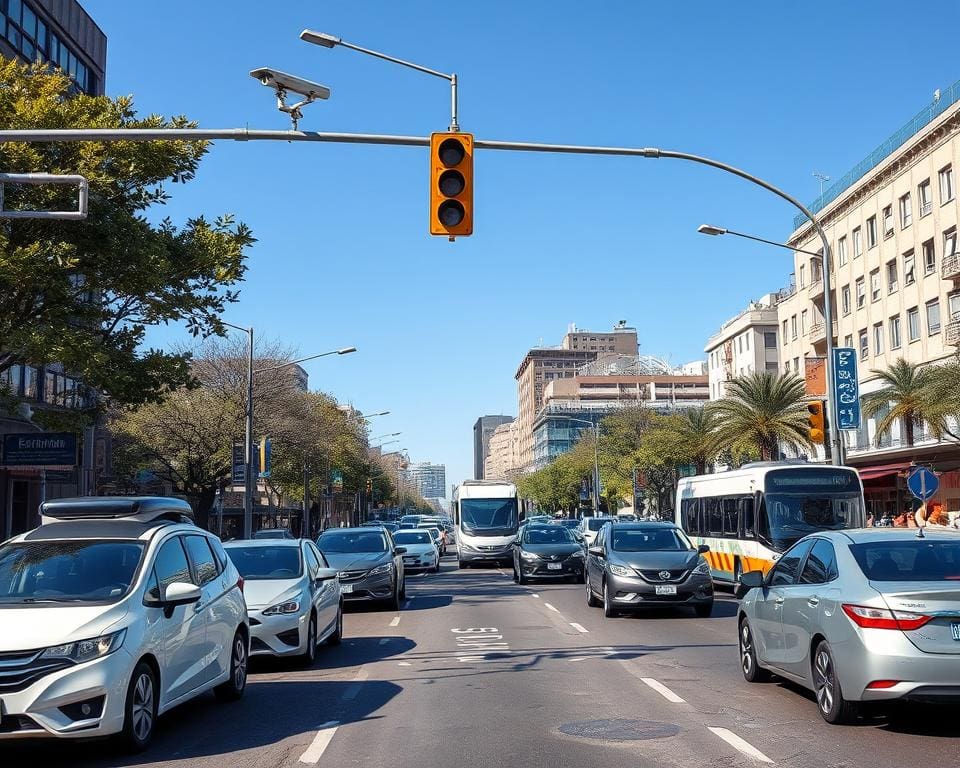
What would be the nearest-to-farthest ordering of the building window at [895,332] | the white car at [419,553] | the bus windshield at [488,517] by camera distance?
A: the white car at [419,553] → the bus windshield at [488,517] → the building window at [895,332]

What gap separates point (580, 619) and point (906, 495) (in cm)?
3608

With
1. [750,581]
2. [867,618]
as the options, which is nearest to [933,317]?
[750,581]

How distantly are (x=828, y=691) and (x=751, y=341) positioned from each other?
6985 centimetres

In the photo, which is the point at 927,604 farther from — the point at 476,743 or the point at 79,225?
the point at 79,225

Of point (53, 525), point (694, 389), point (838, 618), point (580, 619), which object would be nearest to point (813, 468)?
point (580, 619)

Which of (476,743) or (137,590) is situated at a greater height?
(137,590)

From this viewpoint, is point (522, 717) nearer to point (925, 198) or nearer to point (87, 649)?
point (87, 649)

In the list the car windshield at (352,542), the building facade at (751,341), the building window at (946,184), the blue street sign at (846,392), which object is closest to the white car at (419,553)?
the car windshield at (352,542)

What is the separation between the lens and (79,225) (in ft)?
66.2

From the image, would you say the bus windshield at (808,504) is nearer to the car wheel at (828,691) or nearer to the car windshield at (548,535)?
the car windshield at (548,535)

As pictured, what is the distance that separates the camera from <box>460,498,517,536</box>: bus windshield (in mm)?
37125

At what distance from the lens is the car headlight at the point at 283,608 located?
40.9ft

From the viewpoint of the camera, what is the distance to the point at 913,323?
48688 mm

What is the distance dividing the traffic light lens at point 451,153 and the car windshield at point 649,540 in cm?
1009
